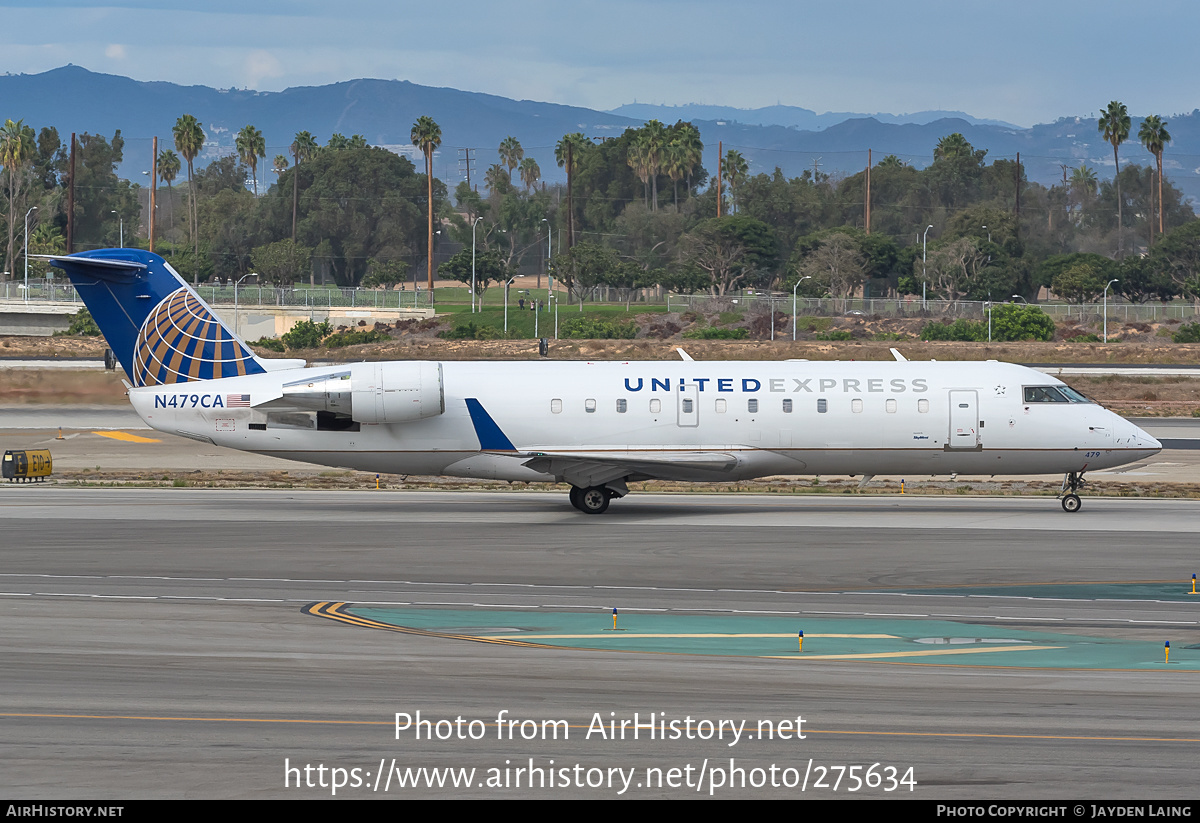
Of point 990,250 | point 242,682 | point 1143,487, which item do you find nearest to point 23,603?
point 242,682

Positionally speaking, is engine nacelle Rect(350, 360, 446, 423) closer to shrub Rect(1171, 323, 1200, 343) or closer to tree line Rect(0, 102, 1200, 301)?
tree line Rect(0, 102, 1200, 301)

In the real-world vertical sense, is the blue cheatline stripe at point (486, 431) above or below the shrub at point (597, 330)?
below

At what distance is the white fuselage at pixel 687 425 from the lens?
95.3 ft

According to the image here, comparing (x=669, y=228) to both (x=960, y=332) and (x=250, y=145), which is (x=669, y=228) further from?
(x=960, y=332)

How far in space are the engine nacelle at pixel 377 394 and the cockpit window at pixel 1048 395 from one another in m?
14.2

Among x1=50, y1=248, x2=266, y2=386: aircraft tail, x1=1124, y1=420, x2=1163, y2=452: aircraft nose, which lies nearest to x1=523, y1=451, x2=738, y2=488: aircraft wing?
x1=50, y1=248, x2=266, y2=386: aircraft tail

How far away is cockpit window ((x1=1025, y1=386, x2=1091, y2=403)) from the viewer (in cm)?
2983

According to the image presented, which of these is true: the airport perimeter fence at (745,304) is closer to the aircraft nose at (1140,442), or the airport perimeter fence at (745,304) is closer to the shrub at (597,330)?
the shrub at (597,330)

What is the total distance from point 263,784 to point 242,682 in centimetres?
347

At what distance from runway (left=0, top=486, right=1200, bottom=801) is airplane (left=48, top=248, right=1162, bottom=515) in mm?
1978

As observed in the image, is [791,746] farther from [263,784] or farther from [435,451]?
[435,451]

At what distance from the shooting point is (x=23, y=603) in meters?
18.2

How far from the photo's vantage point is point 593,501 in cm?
2941

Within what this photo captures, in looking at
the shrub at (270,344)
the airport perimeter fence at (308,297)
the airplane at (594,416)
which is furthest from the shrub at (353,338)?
the airplane at (594,416)
